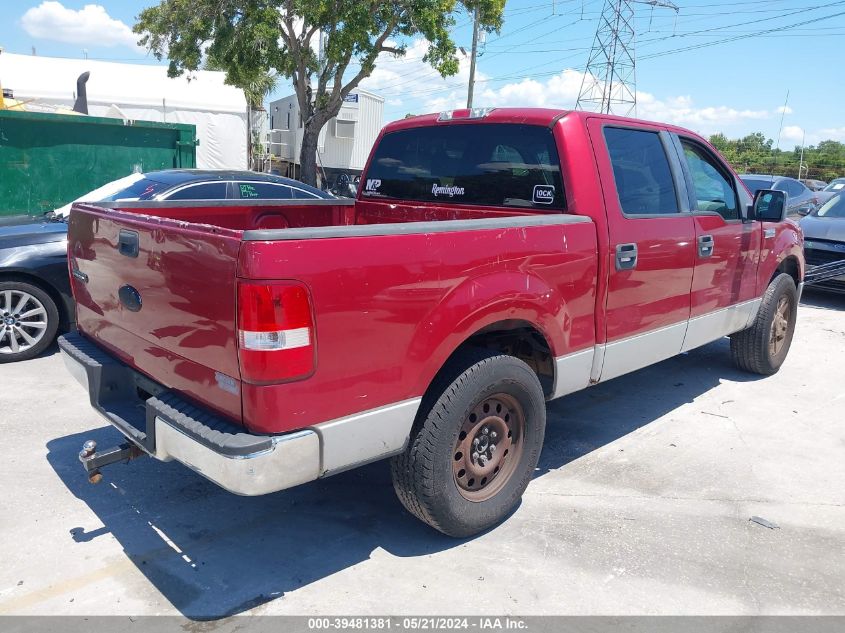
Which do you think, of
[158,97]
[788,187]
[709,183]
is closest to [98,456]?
[709,183]

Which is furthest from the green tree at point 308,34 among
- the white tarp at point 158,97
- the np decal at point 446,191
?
the np decal at point 446,191

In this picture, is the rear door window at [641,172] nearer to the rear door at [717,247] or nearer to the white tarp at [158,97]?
the rear door at [717,247]

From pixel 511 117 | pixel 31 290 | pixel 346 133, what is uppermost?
pixel 346 133

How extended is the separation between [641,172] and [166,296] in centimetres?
290

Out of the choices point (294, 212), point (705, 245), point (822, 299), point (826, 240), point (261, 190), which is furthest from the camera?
point (822, 299)

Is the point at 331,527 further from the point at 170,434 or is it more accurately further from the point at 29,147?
the point at 29,147

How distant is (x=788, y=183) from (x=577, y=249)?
13.8 metres

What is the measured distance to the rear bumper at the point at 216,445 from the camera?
2.52 meters

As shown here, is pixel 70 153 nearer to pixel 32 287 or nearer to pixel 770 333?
pixel 32 287

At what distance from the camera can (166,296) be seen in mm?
2859

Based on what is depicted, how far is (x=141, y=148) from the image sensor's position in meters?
12.7

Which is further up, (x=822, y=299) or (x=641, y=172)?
(x=641, y=172)

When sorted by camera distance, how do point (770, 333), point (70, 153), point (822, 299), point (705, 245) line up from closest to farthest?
point (705, 245), point (770, 333), point (822, 299), point (70, 153)

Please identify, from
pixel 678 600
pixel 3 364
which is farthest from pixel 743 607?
pixel 3 364
